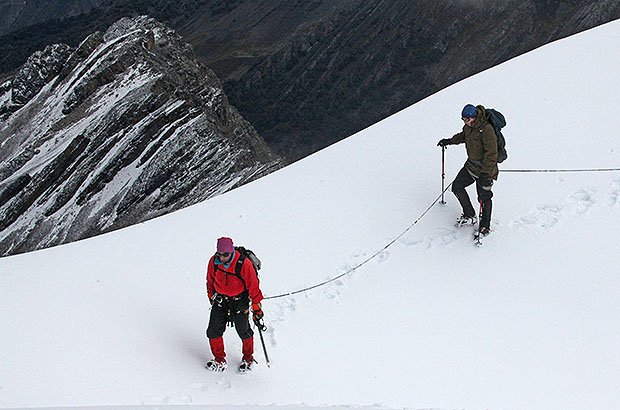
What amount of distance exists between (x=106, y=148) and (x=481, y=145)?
910 inches

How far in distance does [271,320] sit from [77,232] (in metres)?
20.5

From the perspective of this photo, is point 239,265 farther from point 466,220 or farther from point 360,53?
point 360,53

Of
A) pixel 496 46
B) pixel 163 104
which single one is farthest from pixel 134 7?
pixel 163 104

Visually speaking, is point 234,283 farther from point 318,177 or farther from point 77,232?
point 77,232

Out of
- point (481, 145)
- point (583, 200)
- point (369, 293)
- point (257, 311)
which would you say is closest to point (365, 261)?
point (369, 293)

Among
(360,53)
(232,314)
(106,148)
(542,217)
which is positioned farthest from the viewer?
(360,53)

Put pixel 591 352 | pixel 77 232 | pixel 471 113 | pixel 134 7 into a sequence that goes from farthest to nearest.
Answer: pixel 134 7 → pixel 77 232 → pixel 471 113 → pixel 591 352

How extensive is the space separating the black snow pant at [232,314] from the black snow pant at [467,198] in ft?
11.3

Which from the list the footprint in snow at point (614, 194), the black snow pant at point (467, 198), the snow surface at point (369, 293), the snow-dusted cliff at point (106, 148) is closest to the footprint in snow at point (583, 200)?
the snow surface at point (369, 293)

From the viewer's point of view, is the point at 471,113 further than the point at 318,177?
No

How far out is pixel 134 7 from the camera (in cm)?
9362

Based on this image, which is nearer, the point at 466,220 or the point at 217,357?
the point at 217,357

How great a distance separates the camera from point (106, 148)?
26.2m

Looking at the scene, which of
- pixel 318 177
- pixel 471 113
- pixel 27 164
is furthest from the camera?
pixel 27 164
